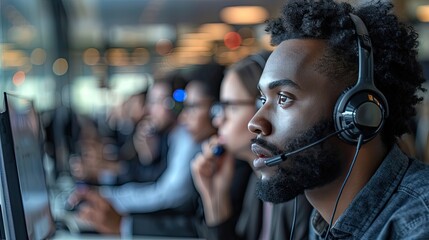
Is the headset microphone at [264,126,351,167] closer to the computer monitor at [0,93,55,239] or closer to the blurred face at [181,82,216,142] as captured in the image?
the computer monitor at [0,93,55,239]

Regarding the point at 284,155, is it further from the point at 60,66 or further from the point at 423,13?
the point at 60,66

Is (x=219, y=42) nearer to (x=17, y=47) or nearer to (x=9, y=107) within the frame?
(x=17, y=47)

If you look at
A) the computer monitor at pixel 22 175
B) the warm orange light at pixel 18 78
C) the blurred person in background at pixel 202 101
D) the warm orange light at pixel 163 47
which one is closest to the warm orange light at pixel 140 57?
the warm orange light at pixel 163 47

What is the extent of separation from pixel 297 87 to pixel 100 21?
22.6 feet

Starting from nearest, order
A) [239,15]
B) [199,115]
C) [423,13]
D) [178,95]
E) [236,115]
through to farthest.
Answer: [236,115]
[199,115]
[178,95]
[423,13]
[239,15]

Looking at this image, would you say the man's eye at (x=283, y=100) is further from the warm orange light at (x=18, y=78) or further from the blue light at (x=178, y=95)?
the warm orange light at (x=18, y=78)

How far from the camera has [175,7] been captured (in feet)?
23.3

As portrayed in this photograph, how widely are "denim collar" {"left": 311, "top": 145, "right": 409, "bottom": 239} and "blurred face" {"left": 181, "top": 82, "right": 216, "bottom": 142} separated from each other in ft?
4.50

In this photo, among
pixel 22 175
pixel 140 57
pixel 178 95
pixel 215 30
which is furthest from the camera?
pixel 140 57

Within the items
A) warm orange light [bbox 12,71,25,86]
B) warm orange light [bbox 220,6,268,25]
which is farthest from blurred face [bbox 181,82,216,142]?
warm orange light [bbox 220,6,268,25]

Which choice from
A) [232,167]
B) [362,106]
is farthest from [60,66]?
[362,106]

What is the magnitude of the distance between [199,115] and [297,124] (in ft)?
4.46

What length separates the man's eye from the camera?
879mm

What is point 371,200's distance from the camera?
84cm
